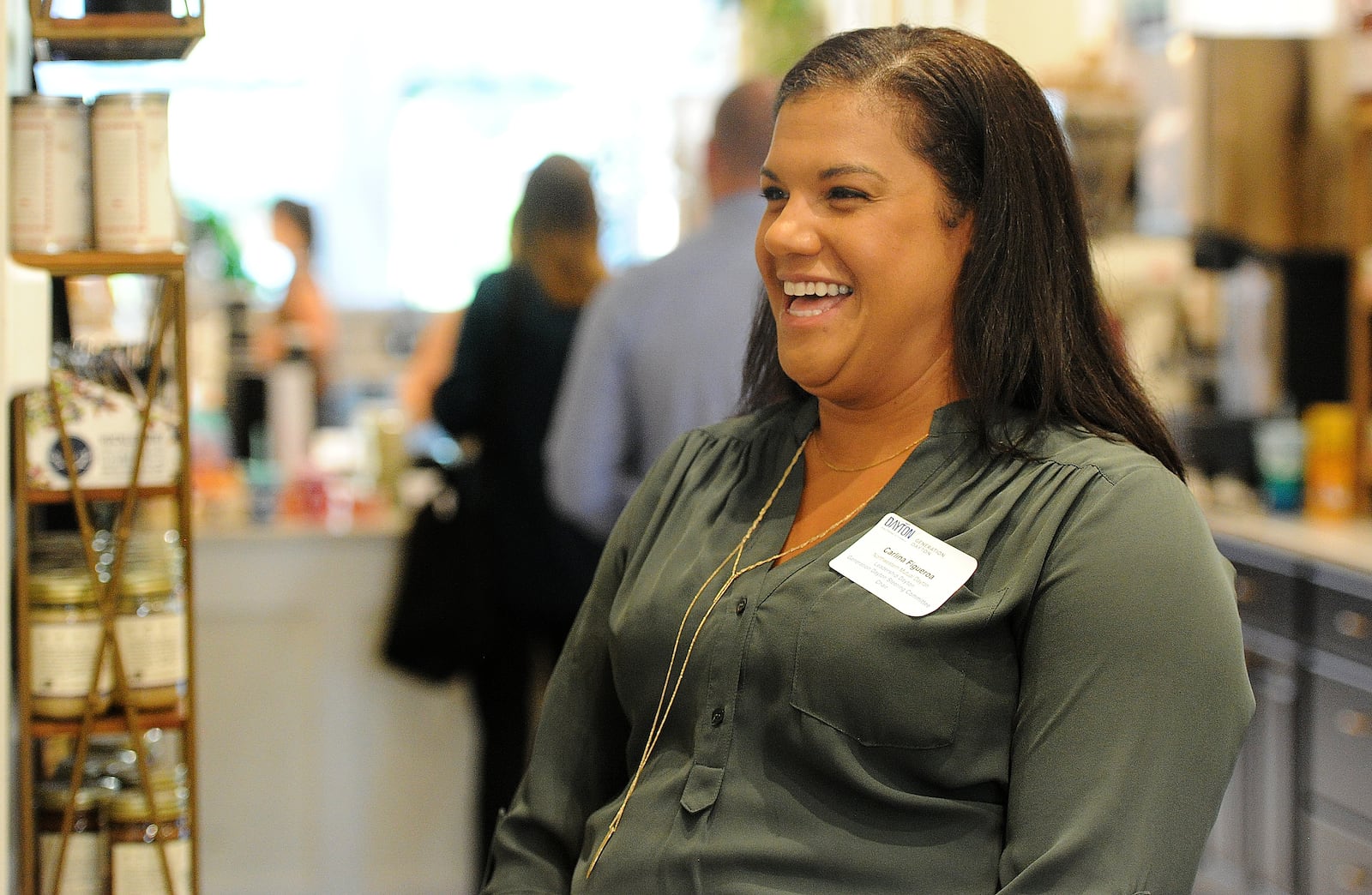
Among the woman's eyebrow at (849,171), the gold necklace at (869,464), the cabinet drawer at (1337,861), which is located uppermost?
the woman's eyebrow at (849,171)

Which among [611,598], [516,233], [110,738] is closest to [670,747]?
[611,598]

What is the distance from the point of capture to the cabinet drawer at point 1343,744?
2826mm

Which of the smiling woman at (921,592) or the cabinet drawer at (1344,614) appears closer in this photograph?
the smiling woman at (921,592)

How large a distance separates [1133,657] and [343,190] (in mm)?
6660

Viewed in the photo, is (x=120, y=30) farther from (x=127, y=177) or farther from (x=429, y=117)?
(x=429, y=117)

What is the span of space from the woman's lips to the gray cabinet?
1828 mm

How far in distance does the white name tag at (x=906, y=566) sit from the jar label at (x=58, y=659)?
3.10 feet

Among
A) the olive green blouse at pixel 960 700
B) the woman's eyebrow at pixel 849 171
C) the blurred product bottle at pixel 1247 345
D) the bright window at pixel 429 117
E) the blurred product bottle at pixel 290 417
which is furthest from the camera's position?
the bright window at pixel 429 117

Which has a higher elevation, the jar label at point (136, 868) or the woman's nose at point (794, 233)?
the woman's nose at point (794, 233)

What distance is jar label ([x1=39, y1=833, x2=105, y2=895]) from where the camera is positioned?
1.77 m

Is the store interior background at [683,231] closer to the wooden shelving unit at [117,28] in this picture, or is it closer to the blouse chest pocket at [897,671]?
the wooden shelving unit at [117,28]

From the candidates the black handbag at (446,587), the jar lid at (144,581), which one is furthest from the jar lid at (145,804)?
the black handbag at (446,587)

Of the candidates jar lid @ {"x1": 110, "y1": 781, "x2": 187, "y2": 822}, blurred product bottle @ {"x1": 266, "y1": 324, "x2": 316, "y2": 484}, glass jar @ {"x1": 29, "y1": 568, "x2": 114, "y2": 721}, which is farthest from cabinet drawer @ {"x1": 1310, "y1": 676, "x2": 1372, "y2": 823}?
blurred product bottle @ {"x1": 266, "y1": 324, "x2": 316, "y2": 484}

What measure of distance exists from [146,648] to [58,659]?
10cm
